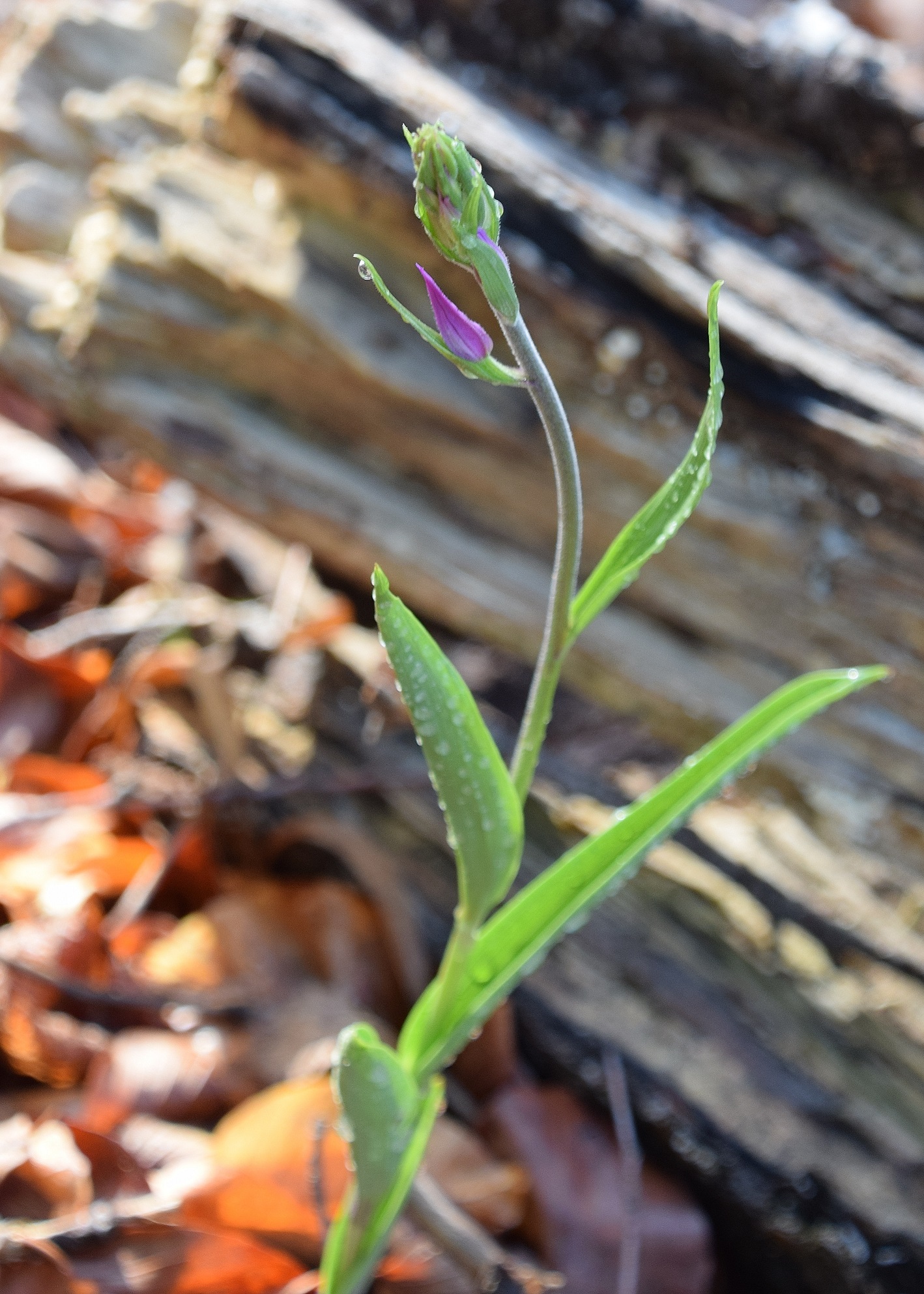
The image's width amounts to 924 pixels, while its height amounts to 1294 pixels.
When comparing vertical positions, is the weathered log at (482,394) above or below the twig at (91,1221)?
above

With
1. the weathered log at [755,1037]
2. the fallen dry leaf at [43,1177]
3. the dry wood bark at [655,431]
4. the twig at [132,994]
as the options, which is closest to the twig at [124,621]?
the dry wood bark at [655,431]

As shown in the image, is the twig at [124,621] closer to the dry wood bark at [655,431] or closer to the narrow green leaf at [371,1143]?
the dry wood bark at [655,431]

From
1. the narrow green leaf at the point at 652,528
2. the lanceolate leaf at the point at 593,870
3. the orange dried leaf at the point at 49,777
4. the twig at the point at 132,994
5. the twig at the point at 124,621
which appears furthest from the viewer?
the twig at the point at 124,621

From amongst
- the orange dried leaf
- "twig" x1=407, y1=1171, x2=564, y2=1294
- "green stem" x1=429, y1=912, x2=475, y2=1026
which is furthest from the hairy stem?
the orange dried leaf

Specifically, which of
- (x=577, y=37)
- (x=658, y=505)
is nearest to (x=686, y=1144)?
(x=658, y=505)

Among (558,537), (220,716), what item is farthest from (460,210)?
(220,716)

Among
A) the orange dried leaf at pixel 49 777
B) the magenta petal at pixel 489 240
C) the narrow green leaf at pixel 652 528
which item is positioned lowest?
the orange dried leaf at pixel 49 777

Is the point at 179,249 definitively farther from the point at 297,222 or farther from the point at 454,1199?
the point at 454,1199
